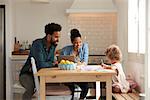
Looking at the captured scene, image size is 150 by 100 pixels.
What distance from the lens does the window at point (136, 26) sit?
4.41 m

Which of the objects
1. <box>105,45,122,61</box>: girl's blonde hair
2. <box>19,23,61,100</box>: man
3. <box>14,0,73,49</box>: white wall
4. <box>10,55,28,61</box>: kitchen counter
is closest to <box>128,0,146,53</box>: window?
<box>105,45,122,61</box>: girl's blonde hair

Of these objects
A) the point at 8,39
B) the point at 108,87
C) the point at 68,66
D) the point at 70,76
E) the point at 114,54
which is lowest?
the point at 108,87

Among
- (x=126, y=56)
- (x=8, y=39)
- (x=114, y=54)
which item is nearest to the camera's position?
(x=114, y=54)

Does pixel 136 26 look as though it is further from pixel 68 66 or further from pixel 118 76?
pixel 68 66

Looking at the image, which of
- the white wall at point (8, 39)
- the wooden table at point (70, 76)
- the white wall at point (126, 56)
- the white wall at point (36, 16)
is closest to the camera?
the wooden table at point (70, 76)

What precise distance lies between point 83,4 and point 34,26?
122cm

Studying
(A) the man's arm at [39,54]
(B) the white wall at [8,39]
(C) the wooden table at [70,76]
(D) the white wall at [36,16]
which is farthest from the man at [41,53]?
(D) the white wall at [36,16]

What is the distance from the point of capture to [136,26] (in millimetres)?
4754

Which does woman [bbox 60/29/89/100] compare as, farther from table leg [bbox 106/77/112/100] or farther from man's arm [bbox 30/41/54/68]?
table leg [bbox 106/77/112/100]

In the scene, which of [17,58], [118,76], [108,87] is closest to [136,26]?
[118,76]

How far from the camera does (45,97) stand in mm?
3617

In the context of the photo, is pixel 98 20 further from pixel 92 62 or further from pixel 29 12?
pixel 29 12

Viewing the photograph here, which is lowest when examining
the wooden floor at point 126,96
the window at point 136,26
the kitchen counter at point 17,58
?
the wooden floor at point 126,96

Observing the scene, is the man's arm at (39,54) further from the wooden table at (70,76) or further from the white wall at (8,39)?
the white wall at (8,39)
